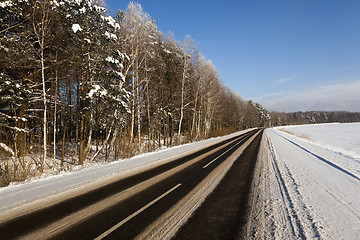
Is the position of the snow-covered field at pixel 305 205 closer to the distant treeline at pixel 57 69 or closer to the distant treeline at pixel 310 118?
the distant treeline at pixel 57 69

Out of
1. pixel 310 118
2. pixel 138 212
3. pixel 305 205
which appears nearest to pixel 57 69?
pixel 138 212

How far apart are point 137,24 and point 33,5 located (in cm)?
725

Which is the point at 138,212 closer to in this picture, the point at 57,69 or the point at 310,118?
the point at 57,69

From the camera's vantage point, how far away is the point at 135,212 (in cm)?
369

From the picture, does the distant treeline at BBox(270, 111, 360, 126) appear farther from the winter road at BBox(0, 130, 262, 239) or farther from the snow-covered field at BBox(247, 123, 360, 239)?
the winter road at BBox(0, 130, 262, 239)

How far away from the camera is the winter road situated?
3.01 metres

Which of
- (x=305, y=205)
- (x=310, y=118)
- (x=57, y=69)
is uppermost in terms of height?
(x=57, y=69)

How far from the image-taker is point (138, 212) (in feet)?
12.1

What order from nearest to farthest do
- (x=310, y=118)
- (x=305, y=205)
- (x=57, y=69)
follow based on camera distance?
1. (x=305, y=205)
2. (x=57, y=69)
3. (x=310, y=118)

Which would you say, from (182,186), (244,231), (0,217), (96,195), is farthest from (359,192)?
(0,217)

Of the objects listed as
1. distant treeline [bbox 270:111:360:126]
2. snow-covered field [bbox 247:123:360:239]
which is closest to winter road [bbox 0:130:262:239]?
snow-covered field [bbox 247:123:360:239]

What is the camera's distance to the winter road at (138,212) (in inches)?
118

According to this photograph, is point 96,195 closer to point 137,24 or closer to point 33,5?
point 33,5

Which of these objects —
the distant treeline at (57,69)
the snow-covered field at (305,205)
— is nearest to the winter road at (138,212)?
the snow-covered field at (305,205)
